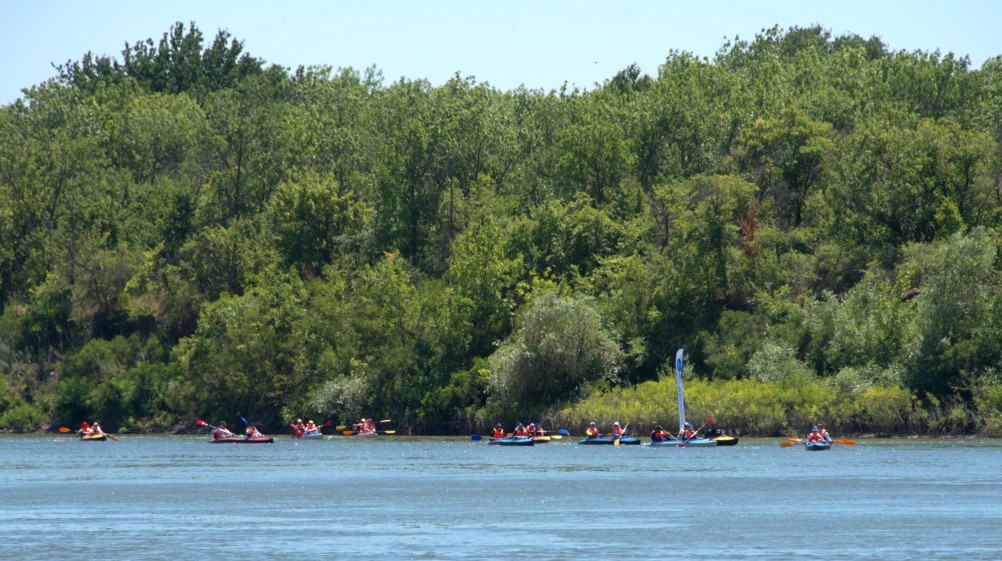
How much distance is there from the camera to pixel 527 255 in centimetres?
10231

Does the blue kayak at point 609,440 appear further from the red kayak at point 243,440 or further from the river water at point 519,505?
the red kayak at point 243,440

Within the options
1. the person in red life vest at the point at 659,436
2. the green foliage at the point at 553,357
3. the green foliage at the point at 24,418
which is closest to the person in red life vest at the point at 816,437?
the person in red life vest at the point at 659,436

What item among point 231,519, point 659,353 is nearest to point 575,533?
point 231,519

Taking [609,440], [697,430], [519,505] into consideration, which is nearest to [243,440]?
[609,440]

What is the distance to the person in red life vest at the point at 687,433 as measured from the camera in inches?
3098

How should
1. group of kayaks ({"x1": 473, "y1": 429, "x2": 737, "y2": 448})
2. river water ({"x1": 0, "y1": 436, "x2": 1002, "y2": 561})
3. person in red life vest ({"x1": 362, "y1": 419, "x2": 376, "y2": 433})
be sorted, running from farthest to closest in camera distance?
person in red life vest ({"x1": 362, "y1": 419, "x2": 376, "y2": 433})
group of kayaks ({"x1": 473, "y1": 429, "x2": 737, "y2": 448})
river water ({"x1": 0, "y1": 436, "x2": 1002, "y2": 561})

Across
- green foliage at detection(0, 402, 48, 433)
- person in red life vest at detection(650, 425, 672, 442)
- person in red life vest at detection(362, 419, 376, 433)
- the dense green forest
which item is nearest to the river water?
person in red life vest at detection(650, 425, 672, 442)

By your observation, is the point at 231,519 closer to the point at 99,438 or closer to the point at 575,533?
the point at 575,533

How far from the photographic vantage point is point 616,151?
10744 centimetres

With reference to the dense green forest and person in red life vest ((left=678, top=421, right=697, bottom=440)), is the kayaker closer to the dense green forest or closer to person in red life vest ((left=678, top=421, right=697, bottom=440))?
the dense green forest

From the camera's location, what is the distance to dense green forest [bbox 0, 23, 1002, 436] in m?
83.9

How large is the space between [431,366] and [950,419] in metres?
34.3

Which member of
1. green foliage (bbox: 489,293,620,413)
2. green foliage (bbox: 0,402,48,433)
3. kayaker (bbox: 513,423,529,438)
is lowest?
kayaker (bbox: 513,423,529,438)

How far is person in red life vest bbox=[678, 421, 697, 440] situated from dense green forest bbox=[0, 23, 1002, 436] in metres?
2.05
